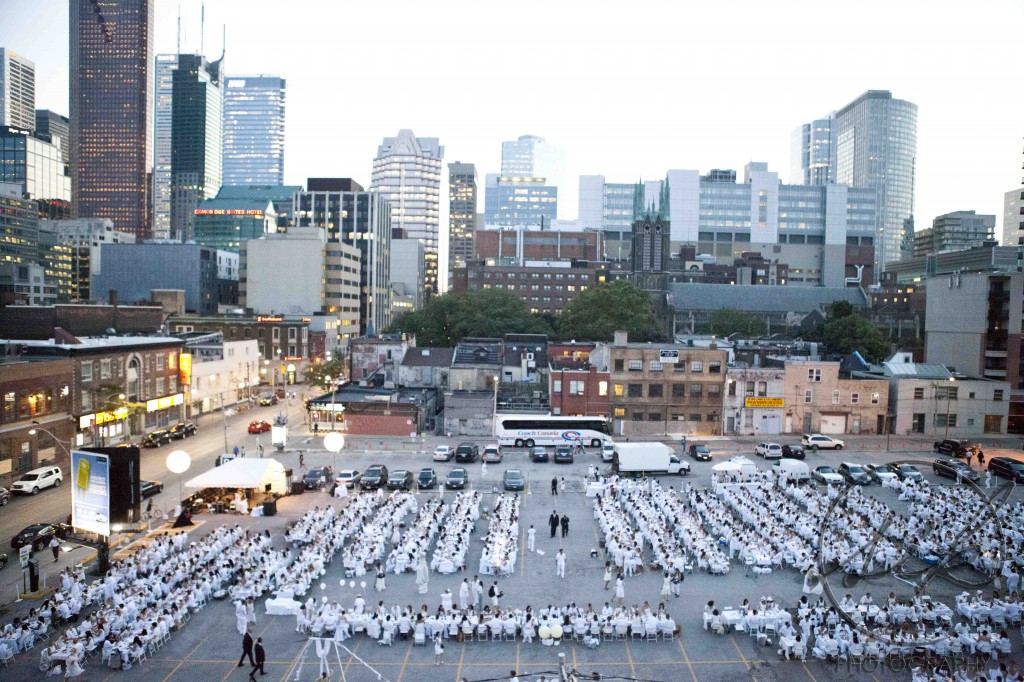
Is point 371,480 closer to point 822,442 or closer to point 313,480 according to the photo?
point 313,480

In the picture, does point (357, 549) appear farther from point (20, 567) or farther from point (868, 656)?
point (868, 656)

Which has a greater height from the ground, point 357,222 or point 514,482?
Answer: point 357,222

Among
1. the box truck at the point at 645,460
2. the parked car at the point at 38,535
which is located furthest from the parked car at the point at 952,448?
the parked car at the point at 38,535

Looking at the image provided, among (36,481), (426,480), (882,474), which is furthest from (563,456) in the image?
(36,481)

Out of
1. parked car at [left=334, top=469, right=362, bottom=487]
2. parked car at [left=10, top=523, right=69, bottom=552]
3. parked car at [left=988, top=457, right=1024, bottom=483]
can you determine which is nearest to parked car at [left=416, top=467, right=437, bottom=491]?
parked car at [left=334, top=469, right=362, bottom=487]

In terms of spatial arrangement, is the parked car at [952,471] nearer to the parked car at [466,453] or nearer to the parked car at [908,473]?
the parked car at [908,473]

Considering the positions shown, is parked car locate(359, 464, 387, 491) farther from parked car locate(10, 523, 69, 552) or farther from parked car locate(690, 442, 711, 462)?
parked car locate(690, 442, 711, 462)

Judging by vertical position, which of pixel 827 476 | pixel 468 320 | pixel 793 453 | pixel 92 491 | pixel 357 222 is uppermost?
pixel 357 222
